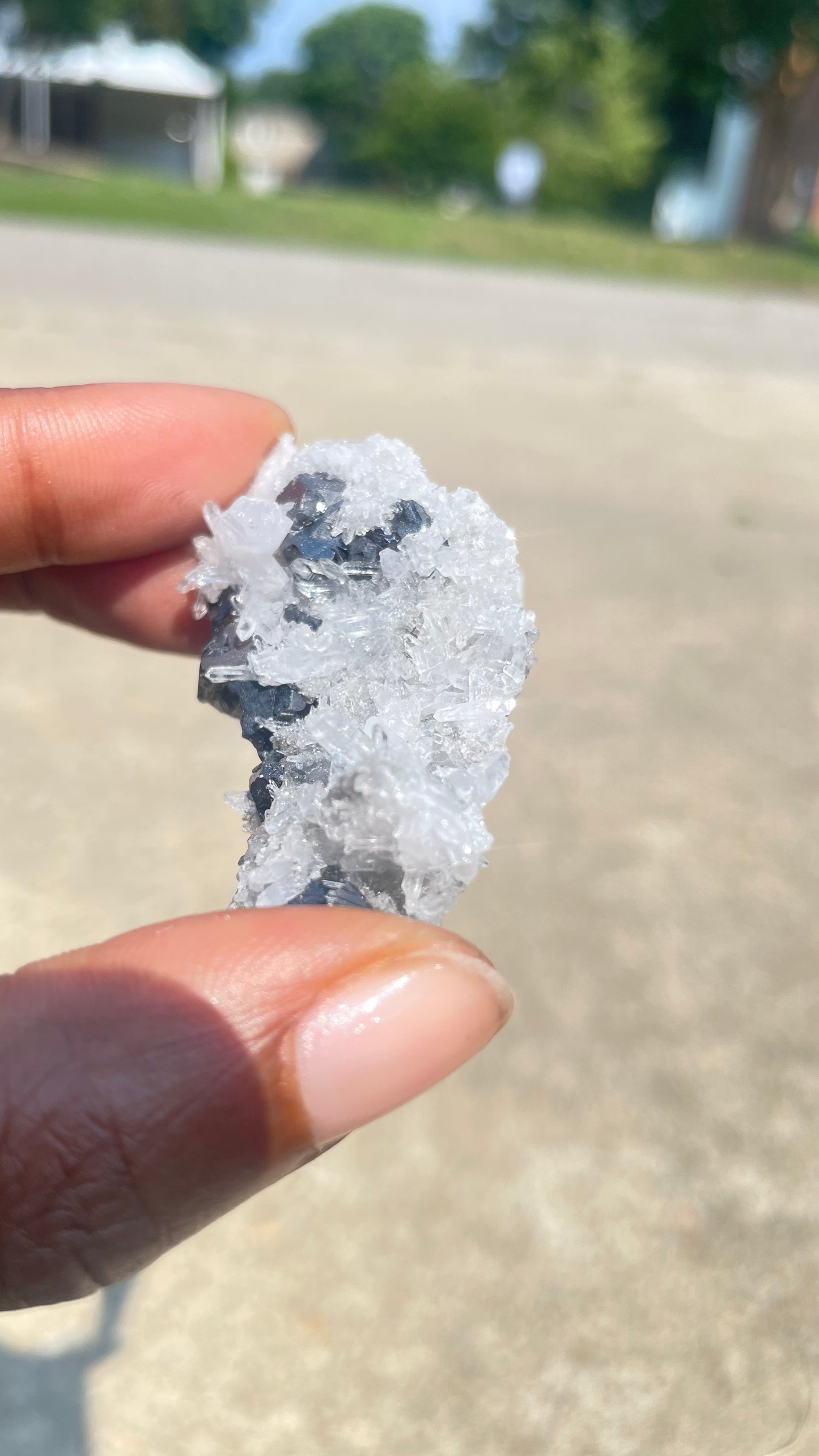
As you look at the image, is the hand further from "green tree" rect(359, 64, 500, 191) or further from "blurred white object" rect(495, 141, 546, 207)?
"green tree" rect(359, 64, 500, 191)

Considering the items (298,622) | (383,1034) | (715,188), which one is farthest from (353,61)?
(383,1034)

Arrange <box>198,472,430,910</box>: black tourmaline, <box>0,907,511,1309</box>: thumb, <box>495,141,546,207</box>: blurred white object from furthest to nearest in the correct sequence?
<box>495,141,546,207</box>: blurred white object
<box>198,472,430,910</box>: black tourmaline
<box>0,907,511,1309</box>: thumb

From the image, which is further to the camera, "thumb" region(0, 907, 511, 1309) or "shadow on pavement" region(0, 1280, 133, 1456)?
"shadow on pavement" region(0, 1280, 133, 1456)

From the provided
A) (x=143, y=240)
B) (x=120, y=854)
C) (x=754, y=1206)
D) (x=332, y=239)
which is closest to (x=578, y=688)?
(x=120, y=854)

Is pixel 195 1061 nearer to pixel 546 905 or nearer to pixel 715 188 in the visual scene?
pixel 546 905

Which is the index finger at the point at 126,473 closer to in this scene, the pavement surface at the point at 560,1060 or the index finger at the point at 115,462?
the index finger at the point at 115,462

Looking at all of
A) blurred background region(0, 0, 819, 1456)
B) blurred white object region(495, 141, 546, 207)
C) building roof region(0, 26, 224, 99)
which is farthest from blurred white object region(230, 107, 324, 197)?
blurred background region(0, 0, 819, 1456)

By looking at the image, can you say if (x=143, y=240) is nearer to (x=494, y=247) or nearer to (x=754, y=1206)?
(x=494, y=247)
